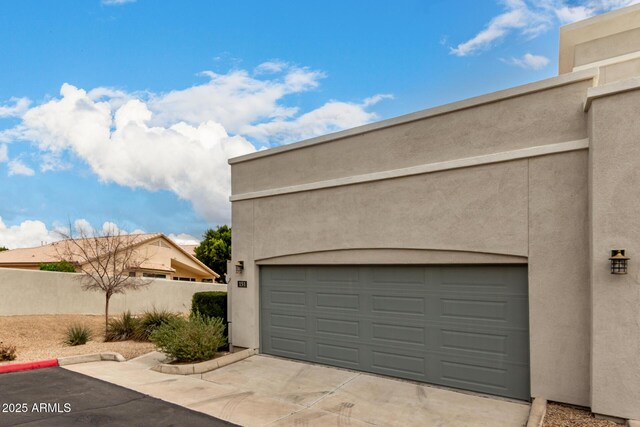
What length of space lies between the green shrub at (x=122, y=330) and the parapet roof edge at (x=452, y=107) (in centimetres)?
697

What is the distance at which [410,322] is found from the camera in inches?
348

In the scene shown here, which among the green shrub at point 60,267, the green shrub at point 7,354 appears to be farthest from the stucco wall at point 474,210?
the green shrub at point 60,267

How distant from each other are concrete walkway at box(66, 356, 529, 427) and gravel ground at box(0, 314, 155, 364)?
1.68m

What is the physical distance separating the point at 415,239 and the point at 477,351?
2341mm

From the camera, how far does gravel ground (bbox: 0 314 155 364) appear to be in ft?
37.6

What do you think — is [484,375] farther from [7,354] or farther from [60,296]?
[60,296]

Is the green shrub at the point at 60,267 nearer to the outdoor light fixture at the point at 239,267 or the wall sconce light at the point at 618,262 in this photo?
the outdoor light fixture at the point at 239,267

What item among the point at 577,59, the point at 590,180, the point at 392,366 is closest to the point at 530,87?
the point at 590,180

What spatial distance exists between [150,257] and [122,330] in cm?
1506

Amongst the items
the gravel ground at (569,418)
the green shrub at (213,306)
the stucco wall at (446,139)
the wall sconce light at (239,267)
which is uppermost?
the stucco wall at (446,139)

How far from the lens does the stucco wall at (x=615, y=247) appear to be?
20.6 feet

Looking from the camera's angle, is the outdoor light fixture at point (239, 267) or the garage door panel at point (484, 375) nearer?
the garage door panel at point (484, 375)

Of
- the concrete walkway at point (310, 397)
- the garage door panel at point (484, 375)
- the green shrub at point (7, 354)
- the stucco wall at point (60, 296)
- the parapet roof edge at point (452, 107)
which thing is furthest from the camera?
the stucco wall at point (60, 296)

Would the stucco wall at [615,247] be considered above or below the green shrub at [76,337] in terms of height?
above
